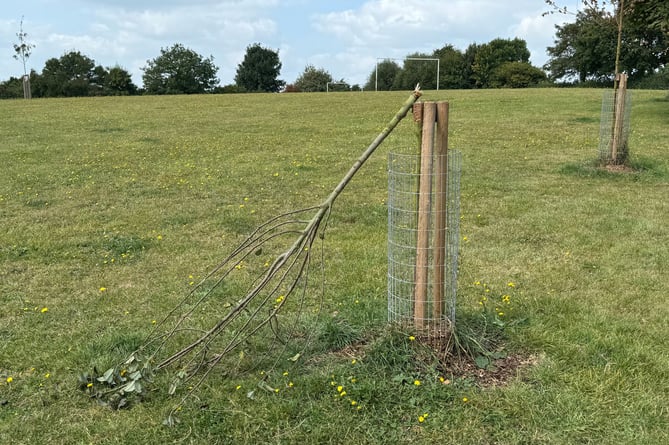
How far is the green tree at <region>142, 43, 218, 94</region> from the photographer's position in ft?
200

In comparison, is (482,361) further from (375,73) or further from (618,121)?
(375,73)

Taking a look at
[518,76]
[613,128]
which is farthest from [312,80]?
[613,128]

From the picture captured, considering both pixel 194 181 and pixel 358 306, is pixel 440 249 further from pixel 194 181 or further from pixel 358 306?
pixel 194 181

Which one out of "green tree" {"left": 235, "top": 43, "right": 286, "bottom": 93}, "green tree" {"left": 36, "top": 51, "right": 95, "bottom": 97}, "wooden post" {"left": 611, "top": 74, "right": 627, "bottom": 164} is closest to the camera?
"wooden post" {"left": 611, "top": 74, "right": 627, "bottom": 164}

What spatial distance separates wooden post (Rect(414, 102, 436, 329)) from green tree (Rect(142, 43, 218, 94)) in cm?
5972

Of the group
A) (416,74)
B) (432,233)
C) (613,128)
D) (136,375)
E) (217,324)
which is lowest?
(136,375)

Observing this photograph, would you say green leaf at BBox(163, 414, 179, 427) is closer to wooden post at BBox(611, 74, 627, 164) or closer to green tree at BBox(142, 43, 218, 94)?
wooden post at BBox(611, 74, 627, 164)

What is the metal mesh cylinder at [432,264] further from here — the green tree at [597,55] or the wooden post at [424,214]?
the green tree at [597,55]

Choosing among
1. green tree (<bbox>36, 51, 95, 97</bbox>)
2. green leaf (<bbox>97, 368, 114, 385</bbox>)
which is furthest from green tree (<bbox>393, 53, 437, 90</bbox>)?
green leaf (<bbox>97, 368, 114, 385</bbox>)

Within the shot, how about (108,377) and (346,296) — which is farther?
(346,296)

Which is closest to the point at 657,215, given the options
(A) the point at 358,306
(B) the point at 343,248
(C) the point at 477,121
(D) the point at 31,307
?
(B) the point at 343,248

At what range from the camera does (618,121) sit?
8719mm

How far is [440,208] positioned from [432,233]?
168 millimetres

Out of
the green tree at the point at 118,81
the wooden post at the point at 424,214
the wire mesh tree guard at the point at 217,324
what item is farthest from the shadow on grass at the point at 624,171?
the green tree at the point at 118,81
